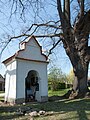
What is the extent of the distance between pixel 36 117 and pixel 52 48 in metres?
11.1

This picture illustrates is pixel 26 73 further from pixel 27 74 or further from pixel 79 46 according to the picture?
pixel 79 46

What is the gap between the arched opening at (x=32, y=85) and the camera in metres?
14.3

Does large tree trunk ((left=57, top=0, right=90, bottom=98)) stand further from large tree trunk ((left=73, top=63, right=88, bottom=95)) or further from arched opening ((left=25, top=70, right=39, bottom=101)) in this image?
arched opening ((left=25, top=70, right=39, bottom=101))

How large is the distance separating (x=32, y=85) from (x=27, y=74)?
5.08 ft

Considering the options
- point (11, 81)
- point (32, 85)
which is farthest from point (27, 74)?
point (32, 85)

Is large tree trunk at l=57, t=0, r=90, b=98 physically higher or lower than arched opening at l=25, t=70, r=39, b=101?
higher

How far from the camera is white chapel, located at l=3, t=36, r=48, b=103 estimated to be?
12930 millimetres

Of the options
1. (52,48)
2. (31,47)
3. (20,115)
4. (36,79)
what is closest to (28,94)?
(36,79)

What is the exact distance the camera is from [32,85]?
15008 mm

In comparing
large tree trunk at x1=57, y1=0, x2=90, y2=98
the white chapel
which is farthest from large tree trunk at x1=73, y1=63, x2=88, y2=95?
the white chapel

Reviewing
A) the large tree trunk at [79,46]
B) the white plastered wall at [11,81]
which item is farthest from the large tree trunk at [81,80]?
the white plastered wall at [11,81]

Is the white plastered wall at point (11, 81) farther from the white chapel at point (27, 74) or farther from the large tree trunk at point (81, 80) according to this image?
the large tree trunk at point (81, 80)

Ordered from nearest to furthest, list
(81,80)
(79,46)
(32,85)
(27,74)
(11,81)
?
(11,81)
(27,74)
(79,46)
(81,80)
(32,85)

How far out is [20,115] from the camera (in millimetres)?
7281
